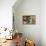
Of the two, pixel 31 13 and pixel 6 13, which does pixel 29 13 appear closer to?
pixel 31 13

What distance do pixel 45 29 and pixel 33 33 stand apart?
820 mm

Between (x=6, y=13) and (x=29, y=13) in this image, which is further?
(x=29, y=13)

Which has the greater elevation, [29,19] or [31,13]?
[31,13]

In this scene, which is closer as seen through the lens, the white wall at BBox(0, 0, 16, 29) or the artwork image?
the white wall at BBox(0, 0, 16, 29)

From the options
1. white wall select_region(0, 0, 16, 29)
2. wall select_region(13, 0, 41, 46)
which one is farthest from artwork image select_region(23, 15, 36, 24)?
white wall select_region(0, 0, 16, 29)

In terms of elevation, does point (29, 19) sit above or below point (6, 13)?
below

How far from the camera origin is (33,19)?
498 cm

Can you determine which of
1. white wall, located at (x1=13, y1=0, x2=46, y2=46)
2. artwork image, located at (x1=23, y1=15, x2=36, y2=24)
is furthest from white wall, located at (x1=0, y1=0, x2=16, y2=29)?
artwork image, located at (x1=23, y1=15, x2=36, y2=24)

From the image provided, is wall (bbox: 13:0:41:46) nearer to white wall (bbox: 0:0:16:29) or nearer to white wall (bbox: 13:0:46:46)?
white wall (bbox: 13:0:46:46)

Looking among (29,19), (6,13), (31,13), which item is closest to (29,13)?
(31,13)

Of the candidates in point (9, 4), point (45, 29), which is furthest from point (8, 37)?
point (45, 29)

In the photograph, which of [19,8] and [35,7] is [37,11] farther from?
[19,8]

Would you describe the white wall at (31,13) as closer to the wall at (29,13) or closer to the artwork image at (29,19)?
the wall at (29,13)

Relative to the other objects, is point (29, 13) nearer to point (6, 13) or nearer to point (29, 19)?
point (29, 19)
